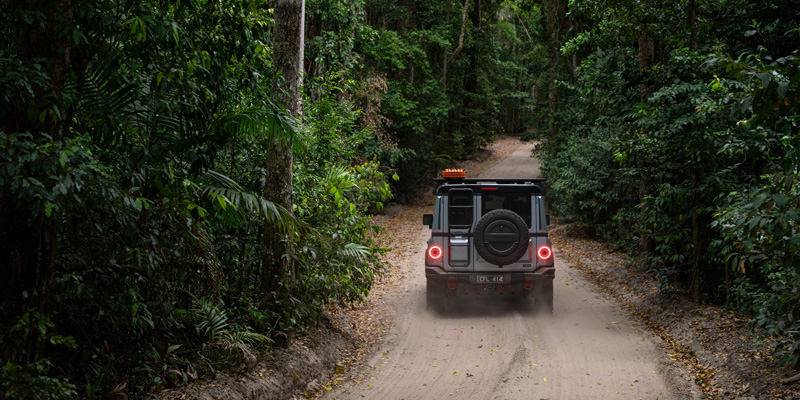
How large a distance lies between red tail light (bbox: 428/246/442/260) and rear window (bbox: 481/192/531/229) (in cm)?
109

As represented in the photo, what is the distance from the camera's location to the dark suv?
29.6 ft

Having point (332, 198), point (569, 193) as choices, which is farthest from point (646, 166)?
point (569, 193)

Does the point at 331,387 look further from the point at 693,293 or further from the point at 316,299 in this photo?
the point at 693,293

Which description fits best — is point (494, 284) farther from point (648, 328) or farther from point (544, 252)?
point (648, 328)

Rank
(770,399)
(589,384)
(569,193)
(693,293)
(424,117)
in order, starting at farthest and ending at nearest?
(424,117) → (569,193) → (693,293) → (589,384) → (770,399)

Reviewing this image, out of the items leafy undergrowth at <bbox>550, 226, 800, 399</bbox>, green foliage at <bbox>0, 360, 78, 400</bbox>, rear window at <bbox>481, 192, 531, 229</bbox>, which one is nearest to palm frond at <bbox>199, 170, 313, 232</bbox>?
green foliage at <bbox>0, 360, 78, 400</bbox>

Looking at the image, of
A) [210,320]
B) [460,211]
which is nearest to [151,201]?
[210,320]

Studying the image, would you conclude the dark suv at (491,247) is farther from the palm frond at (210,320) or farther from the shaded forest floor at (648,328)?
the palm frond at (210,320)

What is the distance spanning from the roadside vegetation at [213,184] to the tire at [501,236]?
197 centimetres

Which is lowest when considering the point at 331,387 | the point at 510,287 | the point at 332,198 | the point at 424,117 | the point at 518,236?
the point at 331,387

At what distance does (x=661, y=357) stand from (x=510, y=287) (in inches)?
102

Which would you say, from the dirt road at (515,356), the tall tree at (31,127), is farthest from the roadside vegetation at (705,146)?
the tall tree at (31,127)

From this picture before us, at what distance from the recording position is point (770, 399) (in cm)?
562

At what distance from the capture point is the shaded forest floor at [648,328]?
224 inches
